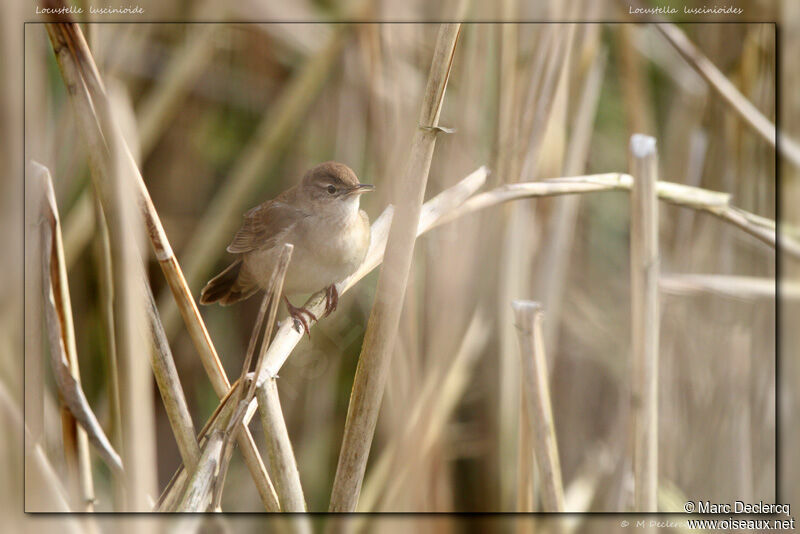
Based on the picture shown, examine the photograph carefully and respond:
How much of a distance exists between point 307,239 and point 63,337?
0.55 meters

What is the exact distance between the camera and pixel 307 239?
156 cm

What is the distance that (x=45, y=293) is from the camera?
130 centimetres

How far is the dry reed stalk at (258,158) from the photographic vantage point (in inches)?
60.3

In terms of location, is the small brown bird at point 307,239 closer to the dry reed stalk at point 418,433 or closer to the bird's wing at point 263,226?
the bird's wing at point 263,226

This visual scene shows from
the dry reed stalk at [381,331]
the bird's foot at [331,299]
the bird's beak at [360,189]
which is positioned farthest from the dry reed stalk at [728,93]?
the bird's foot at [331,299]

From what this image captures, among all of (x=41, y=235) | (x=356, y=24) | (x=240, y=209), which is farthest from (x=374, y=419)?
(x=356, y=24)

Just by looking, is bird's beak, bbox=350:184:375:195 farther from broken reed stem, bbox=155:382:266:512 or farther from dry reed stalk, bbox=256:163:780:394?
broken reed stem, bbox=155:382:266:512

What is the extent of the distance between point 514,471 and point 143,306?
914 millimetres

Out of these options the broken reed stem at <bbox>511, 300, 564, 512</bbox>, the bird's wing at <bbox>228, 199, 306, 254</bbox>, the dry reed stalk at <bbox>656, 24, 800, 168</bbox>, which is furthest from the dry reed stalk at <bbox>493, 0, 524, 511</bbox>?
the bird's wing at <bbox>228, 199, 306, 254</bbox>

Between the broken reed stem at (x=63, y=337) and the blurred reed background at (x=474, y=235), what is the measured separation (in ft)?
0.13

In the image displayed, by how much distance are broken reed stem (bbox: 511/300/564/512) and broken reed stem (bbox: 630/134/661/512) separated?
0.15 m

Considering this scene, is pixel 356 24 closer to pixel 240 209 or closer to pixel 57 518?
pixel 240 209

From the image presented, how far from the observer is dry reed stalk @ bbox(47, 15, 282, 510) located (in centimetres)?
111

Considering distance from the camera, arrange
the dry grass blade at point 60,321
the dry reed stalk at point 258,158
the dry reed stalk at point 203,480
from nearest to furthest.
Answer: the dry reed stalk at point 203,480 → the dry grass blade at point 60,321 → the dry reed stalk at point 258,158
